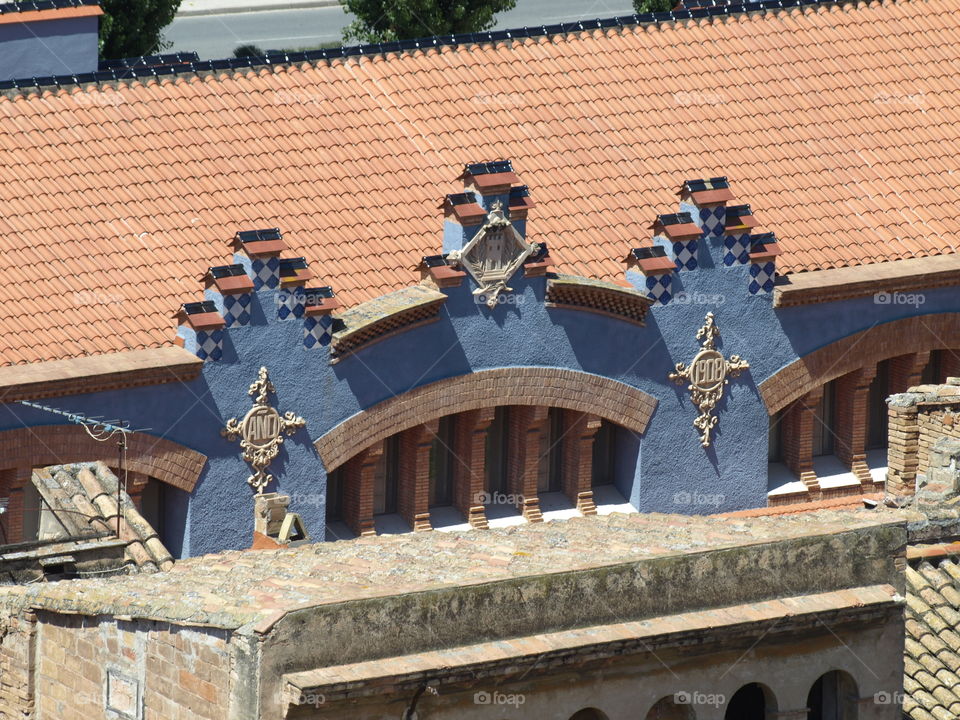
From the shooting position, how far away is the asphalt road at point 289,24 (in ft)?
231

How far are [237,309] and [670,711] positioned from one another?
41.8 feet

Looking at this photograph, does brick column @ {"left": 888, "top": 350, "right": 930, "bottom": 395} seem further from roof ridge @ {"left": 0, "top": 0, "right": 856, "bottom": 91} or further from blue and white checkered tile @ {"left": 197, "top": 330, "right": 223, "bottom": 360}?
blue and white checkered tile @ {"left": 197, "top": 330, "right": 223, "bottom": 360}

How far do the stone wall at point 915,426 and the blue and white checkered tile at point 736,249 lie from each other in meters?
3.22

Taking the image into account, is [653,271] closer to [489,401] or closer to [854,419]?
[489,401]

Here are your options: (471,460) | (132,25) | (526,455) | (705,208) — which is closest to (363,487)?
(471,460)

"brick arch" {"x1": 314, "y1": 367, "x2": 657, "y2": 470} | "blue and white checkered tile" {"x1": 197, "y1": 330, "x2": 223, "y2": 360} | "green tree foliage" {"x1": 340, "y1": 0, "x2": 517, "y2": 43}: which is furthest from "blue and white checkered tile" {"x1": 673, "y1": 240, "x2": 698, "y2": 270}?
"green tree foliage" {"x1": 340, "y1": 0, "x2": 517, "y2": 43}

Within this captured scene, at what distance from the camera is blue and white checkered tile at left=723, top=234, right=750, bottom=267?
45531 mm

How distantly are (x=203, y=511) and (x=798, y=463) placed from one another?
11.0 meters

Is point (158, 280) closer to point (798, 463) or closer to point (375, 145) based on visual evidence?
point (375, 145)

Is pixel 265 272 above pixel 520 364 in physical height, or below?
above

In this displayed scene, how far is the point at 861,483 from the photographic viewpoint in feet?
157

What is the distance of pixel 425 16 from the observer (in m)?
58.3

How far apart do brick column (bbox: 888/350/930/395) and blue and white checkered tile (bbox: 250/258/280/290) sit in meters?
11.9

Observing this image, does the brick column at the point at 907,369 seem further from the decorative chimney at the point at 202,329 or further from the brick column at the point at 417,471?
the decorative chimney at the point at 202,329
